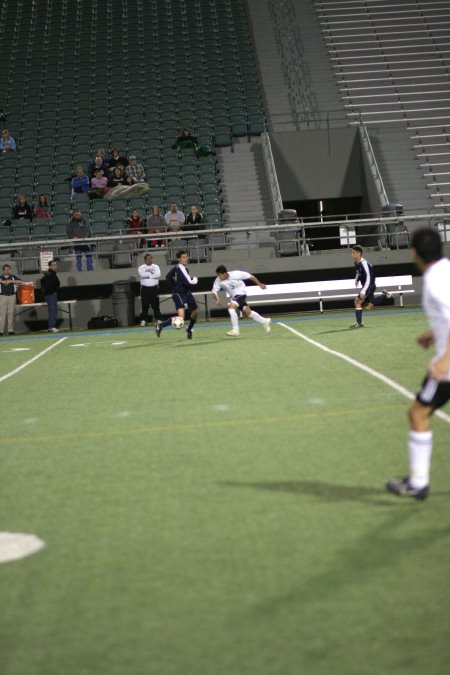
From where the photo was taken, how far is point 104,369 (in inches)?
611

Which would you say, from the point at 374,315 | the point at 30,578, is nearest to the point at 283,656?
the point at 30,578

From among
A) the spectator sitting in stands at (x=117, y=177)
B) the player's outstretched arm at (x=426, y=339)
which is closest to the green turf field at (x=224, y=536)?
the player's outstretched arm at (x=426, y=339)

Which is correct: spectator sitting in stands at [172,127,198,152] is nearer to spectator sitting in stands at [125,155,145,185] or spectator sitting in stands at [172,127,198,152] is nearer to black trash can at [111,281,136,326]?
spectator sitting in stands at [125,155,145,185]

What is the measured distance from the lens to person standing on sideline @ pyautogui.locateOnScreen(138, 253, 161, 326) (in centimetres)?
2589

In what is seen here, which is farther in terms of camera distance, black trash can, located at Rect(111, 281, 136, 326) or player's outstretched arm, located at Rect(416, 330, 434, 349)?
black trash can, located at Rect(111, 281, 136, 326)

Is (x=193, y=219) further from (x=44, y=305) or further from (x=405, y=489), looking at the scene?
(x=405, y=489)

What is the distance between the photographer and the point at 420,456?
5.97 meters

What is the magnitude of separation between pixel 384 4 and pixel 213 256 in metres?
21.2

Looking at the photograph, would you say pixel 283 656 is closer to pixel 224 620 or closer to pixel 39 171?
pixel 224 620

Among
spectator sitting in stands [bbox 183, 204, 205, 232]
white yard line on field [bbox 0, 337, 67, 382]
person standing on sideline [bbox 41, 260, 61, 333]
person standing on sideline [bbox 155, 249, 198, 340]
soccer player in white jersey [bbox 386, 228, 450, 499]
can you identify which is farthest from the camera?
spectator sitting in stands [bbox 183, 204, 205, 232]

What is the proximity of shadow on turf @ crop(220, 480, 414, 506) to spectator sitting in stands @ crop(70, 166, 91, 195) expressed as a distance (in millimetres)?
25939

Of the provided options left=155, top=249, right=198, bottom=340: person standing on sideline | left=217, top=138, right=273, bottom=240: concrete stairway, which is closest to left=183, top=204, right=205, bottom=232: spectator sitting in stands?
→ left=217, top=138, right=273, bottom=240: concrete stairway

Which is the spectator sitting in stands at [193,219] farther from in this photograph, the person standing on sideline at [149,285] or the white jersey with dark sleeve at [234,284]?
the white jersey with dark sleeve at [234,284]

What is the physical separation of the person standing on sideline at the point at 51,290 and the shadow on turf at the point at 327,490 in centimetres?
2046
